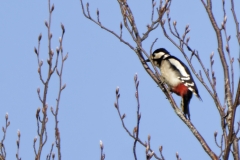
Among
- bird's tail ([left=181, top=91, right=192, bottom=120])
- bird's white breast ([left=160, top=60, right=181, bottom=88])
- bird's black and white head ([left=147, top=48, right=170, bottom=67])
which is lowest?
bird's tail ([left=181, top=91, right=192, bottom=120])

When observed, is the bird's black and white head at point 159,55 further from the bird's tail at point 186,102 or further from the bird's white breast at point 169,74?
the bird's tail at point 186,102

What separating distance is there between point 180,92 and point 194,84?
293 millimetres

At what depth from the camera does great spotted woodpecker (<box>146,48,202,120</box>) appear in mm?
7762

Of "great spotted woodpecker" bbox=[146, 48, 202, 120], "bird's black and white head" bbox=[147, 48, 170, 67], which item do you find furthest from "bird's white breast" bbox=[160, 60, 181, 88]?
"bird's black and white head" bbox=[147, 48, 170, 67]

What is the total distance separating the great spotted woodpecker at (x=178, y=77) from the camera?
7.76m

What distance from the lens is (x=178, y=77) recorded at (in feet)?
26.2

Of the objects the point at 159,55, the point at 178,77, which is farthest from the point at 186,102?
the point at 159,55

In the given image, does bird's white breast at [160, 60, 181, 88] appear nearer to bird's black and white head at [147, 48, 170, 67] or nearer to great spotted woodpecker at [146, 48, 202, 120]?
great spotted woodpecker at [146, 48, 202, 120]

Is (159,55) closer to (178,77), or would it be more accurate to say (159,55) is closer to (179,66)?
(179,66)

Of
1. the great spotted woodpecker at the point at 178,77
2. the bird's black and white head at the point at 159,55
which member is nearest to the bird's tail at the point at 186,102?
the great spotted woodpecker at the point at 178,77

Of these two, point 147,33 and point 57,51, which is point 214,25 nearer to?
point 147,33

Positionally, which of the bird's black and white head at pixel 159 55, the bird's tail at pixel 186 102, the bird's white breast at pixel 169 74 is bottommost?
the bird's tail at pixel 186 102

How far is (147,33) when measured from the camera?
4.99m

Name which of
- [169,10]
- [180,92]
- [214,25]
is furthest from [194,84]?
[214,25]
